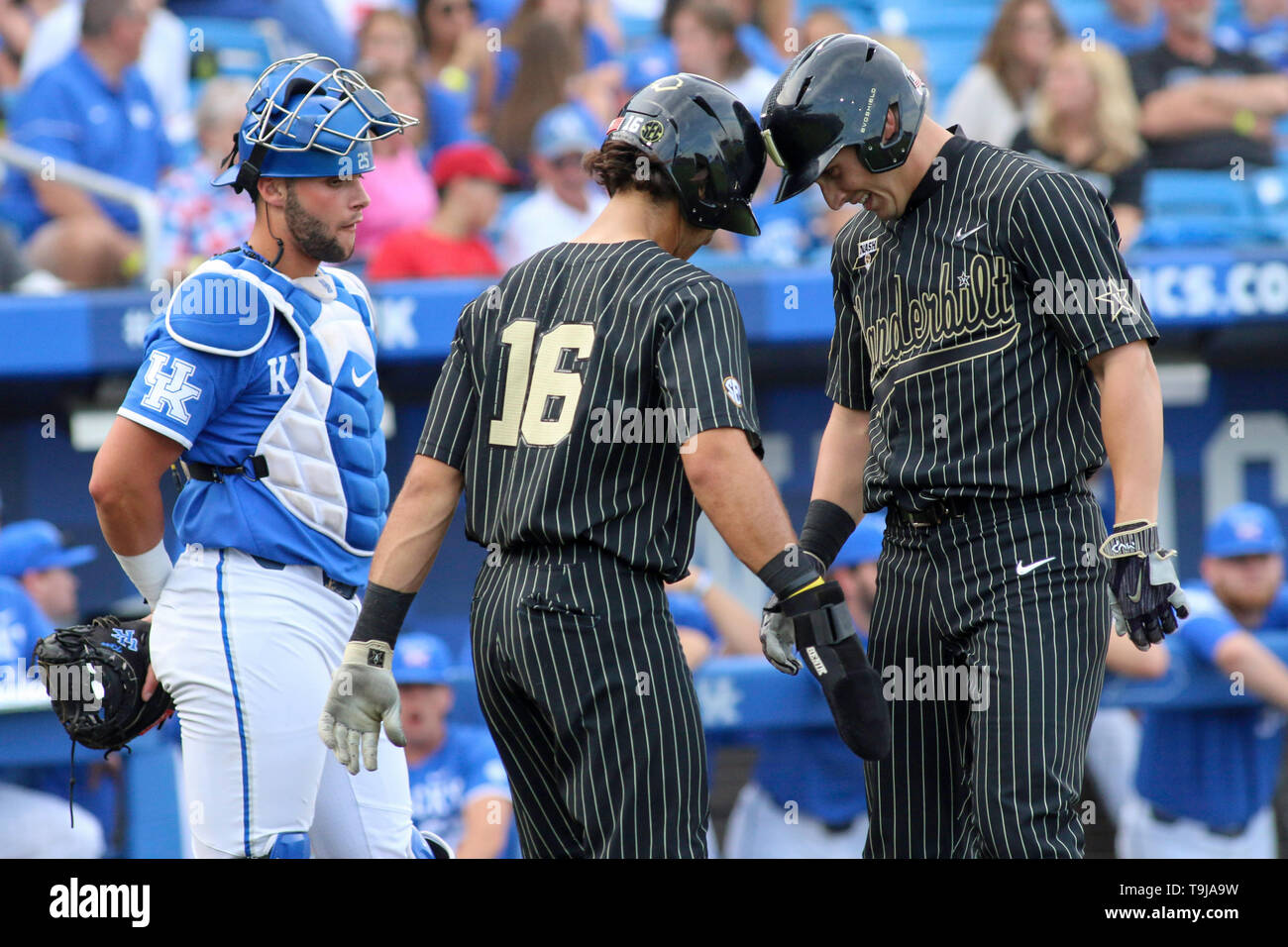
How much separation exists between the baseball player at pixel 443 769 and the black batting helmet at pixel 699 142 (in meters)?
2.34

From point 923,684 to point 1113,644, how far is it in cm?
211

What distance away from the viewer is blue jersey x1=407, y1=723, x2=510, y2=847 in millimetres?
4840

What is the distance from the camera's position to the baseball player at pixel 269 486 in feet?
9.84

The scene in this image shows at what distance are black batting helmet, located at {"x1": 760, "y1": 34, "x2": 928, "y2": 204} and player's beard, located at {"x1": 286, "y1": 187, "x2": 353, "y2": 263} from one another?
909 mm

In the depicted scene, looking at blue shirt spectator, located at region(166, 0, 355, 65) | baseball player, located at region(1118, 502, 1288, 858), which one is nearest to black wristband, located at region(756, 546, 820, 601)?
baseball player, located at region(1118, 502, 1288, 858)

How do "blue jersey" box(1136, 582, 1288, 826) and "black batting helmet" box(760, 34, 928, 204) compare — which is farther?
"blue jersey" box(1136, 582, 1288, 826)

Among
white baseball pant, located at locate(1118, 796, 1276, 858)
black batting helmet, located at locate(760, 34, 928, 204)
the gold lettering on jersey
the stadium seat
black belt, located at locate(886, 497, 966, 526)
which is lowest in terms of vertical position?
white baseball pant, located at locate(1118, 796, 1276, 858)

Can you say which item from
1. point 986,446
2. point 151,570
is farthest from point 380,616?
point 986,446

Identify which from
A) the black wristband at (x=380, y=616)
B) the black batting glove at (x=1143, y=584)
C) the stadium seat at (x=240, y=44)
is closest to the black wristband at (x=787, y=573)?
the black batting glove at (x=1143, y=584)

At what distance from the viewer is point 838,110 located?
9.48 feet

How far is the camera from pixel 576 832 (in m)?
2.86

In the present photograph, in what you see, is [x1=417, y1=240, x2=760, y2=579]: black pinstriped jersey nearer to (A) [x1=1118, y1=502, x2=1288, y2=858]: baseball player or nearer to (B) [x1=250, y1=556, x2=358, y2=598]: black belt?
(B) [x1=250, y1=556, x2=358, y2=598]: black belt
